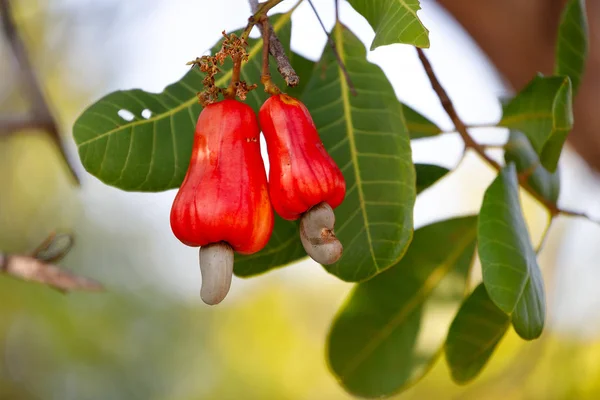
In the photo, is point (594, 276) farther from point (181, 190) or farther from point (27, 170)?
point (27, 170)

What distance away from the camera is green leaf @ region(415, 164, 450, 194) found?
4.20 ft

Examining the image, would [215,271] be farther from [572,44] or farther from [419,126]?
[572,44]

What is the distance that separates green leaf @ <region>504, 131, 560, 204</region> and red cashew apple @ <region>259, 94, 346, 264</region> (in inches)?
24.6

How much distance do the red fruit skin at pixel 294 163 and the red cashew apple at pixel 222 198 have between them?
2cm

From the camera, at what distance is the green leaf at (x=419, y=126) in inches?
53.2

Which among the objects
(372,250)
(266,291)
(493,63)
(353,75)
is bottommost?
(266,291)

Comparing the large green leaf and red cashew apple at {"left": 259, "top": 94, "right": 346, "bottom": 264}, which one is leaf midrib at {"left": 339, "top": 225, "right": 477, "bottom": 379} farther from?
red cashew apple at {"left": 259, "top": 94, "right": 346, "bottom": 264}

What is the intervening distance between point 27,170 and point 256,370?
6.87 ft

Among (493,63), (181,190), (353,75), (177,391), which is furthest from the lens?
(177,391)

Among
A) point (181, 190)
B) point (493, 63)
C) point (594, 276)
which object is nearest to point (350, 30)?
point (181, 190)

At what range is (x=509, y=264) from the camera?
3.27ft

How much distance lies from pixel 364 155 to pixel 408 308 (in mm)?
442

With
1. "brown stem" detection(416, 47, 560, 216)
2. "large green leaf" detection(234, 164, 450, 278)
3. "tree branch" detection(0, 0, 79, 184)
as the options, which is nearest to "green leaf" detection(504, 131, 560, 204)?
"brown stem" detection(416, 47, 560, 216)

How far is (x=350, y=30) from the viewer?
1.21 meters
